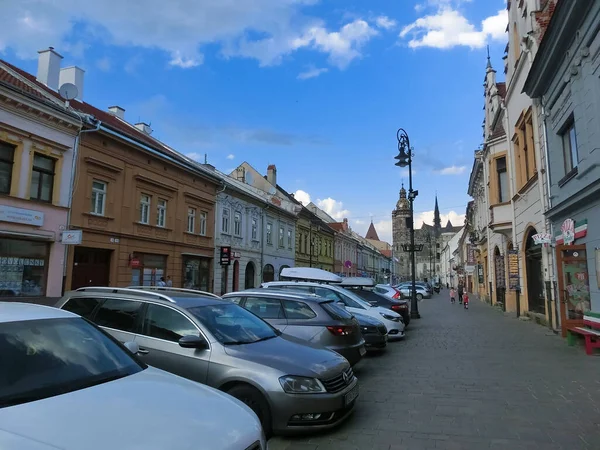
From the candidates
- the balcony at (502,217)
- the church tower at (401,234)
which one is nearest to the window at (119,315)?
the balcony at (502,217)

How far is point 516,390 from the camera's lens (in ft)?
23.5

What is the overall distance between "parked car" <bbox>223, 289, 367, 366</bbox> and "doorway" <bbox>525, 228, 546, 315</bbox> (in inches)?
475

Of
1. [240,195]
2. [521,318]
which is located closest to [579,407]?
[521,318]

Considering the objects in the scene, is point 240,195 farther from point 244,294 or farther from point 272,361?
point 272,361

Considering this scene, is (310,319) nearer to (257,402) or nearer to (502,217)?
(257,402)

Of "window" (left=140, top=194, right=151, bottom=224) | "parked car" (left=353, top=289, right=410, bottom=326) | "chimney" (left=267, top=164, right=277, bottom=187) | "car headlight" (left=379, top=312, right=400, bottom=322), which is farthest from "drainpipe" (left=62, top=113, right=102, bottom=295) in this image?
"chimney" (left=267, top=164, right=277, bottom=187)

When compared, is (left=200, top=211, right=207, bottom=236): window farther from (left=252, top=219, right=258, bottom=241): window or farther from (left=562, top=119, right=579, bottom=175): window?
(left=562, top=119, right=579, bottom=175): window

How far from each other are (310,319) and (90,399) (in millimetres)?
5396

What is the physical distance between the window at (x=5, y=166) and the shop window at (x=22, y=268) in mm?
1880

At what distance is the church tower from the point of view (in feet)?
324

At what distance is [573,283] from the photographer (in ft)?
40.3

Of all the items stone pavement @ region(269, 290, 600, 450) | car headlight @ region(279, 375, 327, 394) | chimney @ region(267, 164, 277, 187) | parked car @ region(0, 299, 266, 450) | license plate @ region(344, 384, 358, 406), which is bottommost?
stone pavement @ region(269, 290, 600, 450)

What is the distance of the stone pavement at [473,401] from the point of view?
16.2ft

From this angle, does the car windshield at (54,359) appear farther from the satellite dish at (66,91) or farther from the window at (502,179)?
the window at (502,179)
